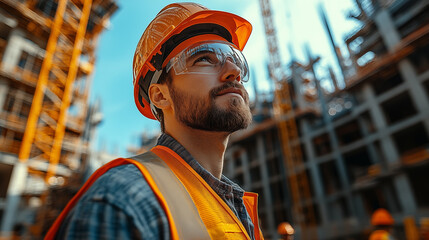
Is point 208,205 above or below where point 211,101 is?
below

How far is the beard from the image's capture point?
4.93 feet

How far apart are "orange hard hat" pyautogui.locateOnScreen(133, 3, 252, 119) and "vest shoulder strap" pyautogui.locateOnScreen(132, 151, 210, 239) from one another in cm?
89

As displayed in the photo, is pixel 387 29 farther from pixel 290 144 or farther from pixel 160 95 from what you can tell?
pixel 160 95

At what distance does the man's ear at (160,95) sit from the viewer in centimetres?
174

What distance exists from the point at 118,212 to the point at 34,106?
23818mm

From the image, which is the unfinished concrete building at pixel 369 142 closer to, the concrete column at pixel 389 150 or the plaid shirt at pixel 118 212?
the concrete column at pixel 389 150

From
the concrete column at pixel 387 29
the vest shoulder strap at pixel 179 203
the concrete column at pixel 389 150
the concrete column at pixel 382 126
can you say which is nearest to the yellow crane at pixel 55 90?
the vest shoulder strap at pixel 179 203

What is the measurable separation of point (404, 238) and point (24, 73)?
114 feet

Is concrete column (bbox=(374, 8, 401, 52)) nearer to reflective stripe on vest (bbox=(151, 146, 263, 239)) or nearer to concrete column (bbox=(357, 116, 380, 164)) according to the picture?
concrete column (bbox=(357, 116, 380, 164))

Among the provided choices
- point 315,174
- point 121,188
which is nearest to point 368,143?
point 315,174

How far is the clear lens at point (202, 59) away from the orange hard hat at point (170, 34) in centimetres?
7

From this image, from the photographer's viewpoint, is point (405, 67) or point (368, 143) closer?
point (405, 67)

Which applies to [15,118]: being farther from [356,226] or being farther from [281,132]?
[356,226]

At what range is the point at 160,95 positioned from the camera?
1785mm
